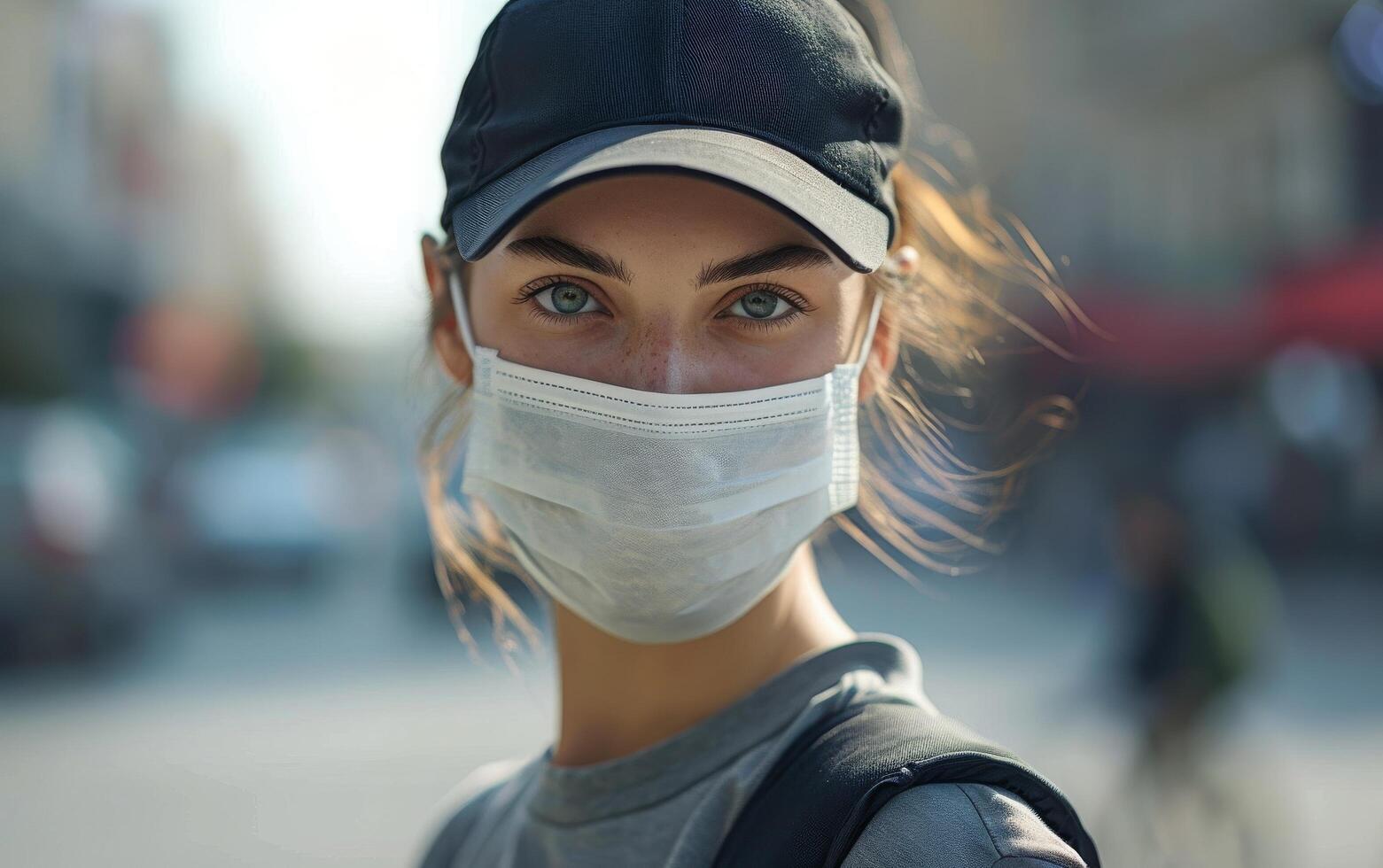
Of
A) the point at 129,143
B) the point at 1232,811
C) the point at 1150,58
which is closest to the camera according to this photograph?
the point at 1232,811

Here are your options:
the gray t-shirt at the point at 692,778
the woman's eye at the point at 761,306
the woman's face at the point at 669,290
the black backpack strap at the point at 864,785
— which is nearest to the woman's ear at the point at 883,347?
the woman's face at the point at 669,290

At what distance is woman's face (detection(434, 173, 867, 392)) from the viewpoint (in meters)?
1.42

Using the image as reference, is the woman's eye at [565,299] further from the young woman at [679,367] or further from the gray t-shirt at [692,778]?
the gray t-shirt at [692,778]

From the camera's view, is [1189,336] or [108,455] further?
[1189,336]

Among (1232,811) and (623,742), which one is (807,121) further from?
(1232,811)

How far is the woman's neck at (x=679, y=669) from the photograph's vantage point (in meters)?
1.62

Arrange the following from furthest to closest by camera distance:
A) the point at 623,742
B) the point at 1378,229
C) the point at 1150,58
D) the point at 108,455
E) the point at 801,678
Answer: the point at 1150,58
the point at 1378,229
the point at 108,455
the point at 623,742
the point at 801,678

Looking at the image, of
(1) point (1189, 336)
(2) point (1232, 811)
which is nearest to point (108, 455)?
(2) point (1232, 811)

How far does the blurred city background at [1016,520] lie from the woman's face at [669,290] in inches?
27.9

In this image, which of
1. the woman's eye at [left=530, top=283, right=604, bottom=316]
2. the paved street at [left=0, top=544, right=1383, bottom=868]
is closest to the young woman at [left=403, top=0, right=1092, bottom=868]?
the woman's eye at [left=530, top=283, right=604, bottom=316]

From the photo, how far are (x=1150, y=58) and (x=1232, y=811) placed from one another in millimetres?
19021

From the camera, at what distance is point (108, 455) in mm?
13492

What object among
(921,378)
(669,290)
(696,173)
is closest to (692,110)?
(696,173)

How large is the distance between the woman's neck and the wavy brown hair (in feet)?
0.74
